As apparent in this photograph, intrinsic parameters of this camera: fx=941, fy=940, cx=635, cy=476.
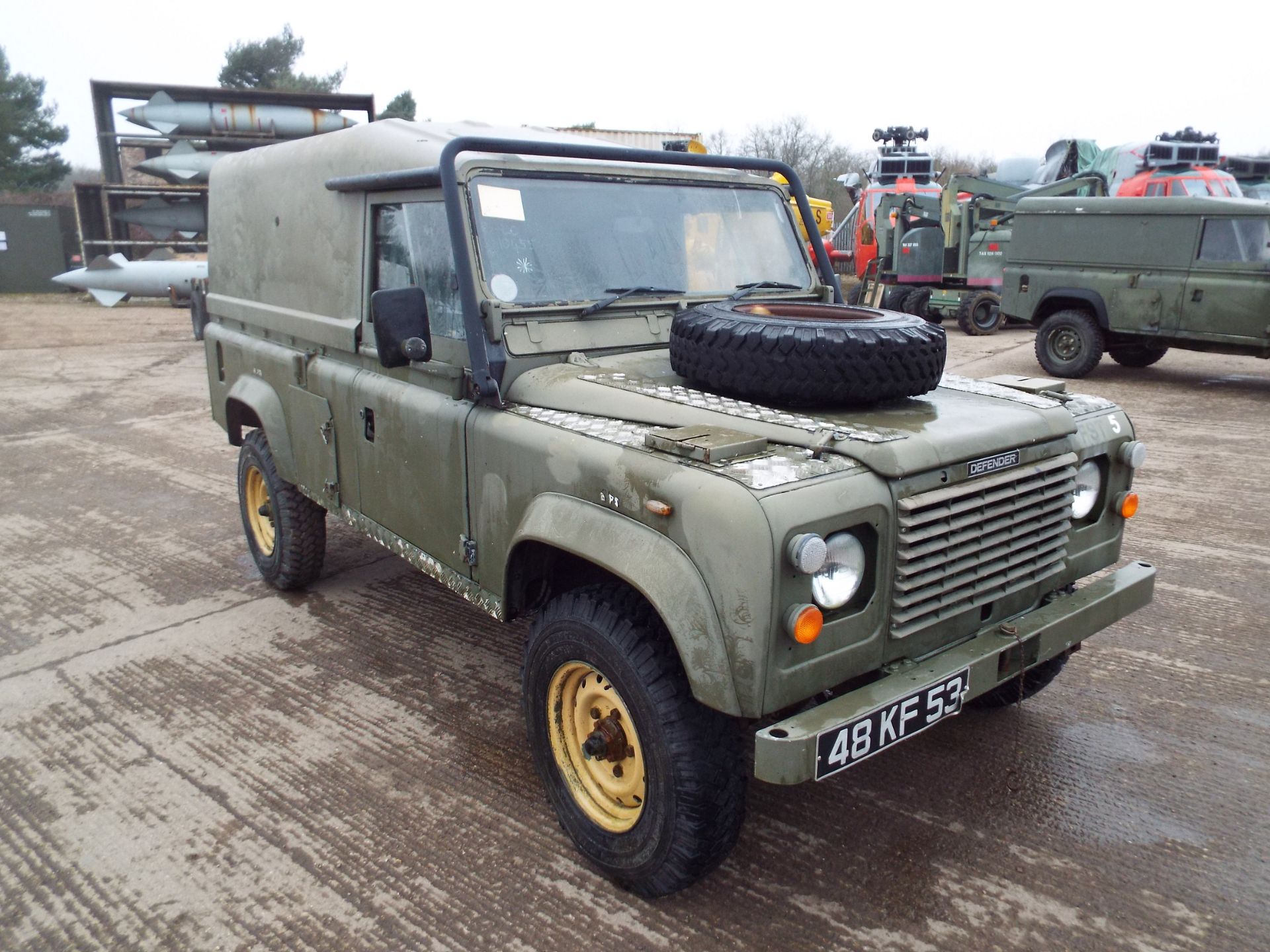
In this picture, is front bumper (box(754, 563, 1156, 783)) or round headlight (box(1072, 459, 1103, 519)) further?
round headlight (box(1072, 459, 1103, 519))

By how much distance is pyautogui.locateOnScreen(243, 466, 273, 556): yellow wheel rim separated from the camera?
5348 mm

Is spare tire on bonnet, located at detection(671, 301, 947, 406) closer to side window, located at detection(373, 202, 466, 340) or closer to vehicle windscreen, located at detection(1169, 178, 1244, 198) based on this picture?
side window, located at detection(373, 202, 466, 340)

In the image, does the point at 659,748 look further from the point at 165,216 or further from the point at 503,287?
the point at 165,216

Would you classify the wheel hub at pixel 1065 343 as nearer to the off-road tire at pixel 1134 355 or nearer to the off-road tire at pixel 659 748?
the off-road tire at pixel 1134 355

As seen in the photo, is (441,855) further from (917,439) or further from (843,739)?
(917,439)

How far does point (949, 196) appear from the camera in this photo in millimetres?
16375

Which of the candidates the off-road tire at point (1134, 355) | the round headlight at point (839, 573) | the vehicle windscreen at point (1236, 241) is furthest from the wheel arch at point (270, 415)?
the off-road tire at point (1134, 355)

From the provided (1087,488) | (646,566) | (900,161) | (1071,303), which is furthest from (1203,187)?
(646,566)

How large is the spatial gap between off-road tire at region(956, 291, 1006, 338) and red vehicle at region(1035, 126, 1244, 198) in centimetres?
259

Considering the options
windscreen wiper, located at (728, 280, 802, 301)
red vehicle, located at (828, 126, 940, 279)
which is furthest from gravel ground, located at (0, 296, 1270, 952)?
red vehicle, located at (828, 126, 940, 279)

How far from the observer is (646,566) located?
7.96 ft

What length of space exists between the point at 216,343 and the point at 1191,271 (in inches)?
403

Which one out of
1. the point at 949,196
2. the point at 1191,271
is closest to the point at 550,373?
the point at 1191,271

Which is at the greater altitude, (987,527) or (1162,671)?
(987,527)
